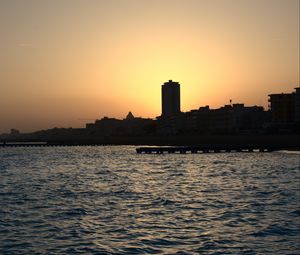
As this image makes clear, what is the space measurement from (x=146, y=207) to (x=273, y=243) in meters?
12.3

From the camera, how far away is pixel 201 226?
2428cm

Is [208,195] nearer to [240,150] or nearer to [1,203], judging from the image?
[1,203]

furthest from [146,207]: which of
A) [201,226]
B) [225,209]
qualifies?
→ [201,226]

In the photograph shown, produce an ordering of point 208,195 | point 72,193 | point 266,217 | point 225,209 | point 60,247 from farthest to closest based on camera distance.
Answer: point 72,193 → point 208,195 → point 225,209 → point 266,217 → point 60,247

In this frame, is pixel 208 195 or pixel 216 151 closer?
pixel 208 195

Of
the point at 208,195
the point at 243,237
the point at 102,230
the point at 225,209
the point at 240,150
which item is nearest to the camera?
the point at 243,237

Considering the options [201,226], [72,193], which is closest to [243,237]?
[201,226]

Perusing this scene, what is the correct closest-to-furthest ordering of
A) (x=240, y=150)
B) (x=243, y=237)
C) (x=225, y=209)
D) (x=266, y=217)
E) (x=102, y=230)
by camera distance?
(x=243, y=237), (x=102, y=230), (x=266, y=217), (x=225, y=209), (x=240, y=150)

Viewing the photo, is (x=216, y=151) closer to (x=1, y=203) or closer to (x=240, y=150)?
(x=240, y=150)

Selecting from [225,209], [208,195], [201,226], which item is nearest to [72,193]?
[208,195]

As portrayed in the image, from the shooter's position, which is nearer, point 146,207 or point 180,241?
point 180,241

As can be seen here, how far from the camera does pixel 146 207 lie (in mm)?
31453

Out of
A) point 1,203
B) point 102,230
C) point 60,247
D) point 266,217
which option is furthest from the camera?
point 1,203

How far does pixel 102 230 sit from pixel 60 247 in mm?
3821
